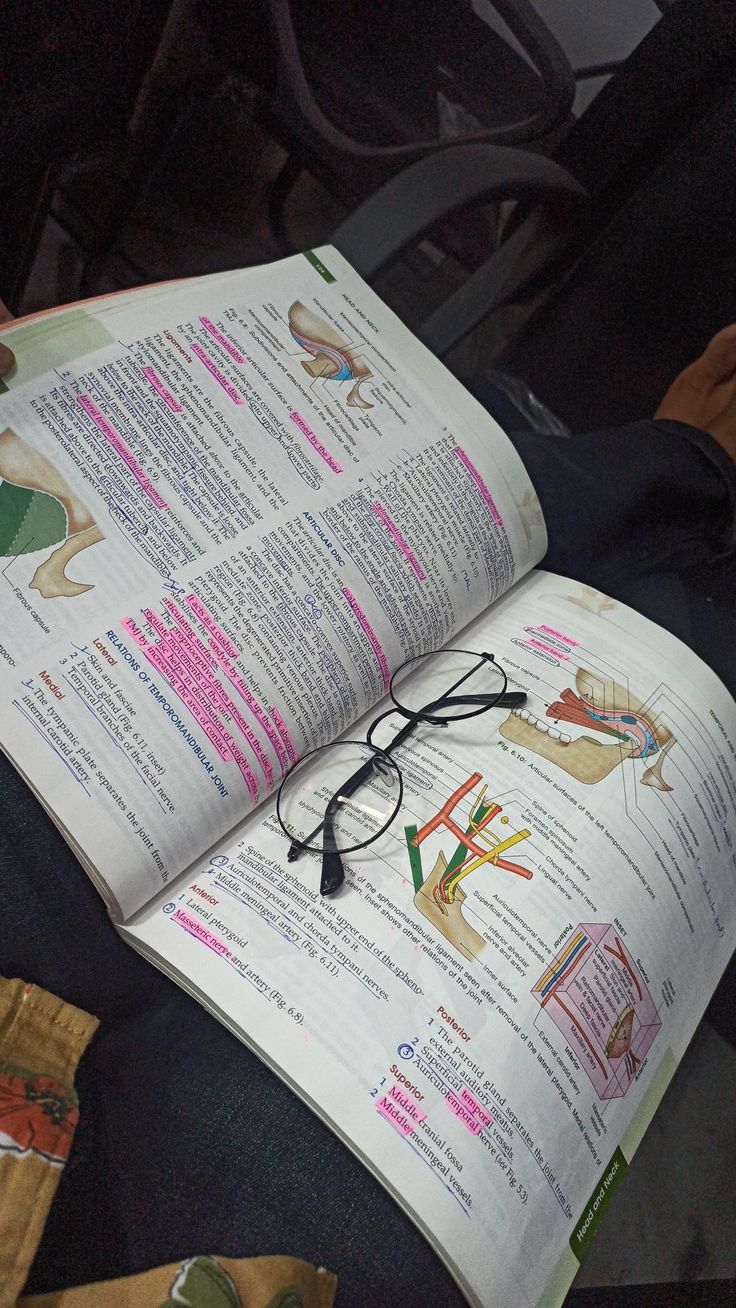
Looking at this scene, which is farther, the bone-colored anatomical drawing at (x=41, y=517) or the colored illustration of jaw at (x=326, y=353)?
the colored illustration of jaw at (x=326, y=353)

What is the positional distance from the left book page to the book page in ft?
0.18

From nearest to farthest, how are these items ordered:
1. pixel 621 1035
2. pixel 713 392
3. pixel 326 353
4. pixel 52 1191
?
pixel 52 1191 → pixel 621 1035 → pixel 326 353 → pixel 713 392

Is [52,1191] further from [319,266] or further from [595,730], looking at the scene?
[319,266]

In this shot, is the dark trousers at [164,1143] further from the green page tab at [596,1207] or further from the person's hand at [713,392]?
the person's hand at [713,392]

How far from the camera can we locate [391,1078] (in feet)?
1.18

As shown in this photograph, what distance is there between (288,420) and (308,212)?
2.32 feet

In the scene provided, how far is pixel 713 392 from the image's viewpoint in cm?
78

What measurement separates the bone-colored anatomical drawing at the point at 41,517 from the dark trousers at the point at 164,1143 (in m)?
0.10

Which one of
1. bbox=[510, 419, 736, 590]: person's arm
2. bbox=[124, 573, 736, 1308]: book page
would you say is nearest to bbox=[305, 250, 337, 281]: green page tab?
bbox=[510, 419, 736, 590]: person's arm

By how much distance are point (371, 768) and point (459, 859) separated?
0.07 meters

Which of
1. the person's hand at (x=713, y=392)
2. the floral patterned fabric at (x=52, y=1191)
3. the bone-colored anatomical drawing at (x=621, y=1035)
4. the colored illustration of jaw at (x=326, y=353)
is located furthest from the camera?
the person's hand at (x=713, y=392)

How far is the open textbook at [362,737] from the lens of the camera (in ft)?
1.21

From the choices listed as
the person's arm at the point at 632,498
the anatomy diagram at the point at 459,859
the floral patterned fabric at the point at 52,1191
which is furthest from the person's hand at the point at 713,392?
the floral patterned fabric at the point at 52,1191

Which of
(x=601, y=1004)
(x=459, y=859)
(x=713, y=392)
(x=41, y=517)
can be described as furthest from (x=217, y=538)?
(x=713, y=392)
